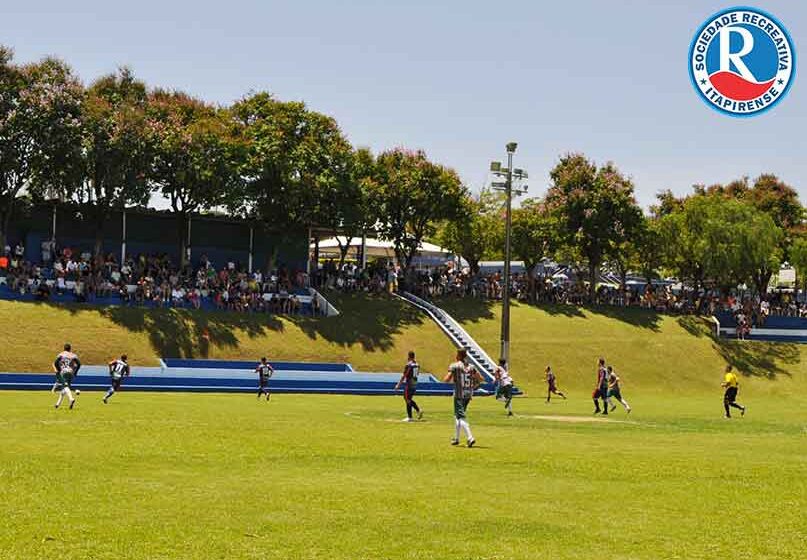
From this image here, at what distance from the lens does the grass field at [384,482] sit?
12508 mm

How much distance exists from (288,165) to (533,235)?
18826 millimetres

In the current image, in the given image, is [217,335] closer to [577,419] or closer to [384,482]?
[577,419]

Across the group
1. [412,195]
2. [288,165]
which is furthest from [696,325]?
[288,165]

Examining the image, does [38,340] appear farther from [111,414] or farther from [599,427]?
[599,427]

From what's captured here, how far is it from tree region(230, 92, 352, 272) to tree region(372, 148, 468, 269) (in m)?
4.49

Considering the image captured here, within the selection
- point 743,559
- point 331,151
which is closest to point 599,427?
point 743,559

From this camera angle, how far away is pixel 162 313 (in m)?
56.9

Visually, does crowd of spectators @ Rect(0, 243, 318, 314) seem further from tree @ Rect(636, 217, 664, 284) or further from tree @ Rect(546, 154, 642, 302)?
tree @ Rect(636, 217, 664, 284)

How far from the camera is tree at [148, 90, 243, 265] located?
59.5m

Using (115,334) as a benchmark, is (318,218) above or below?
above

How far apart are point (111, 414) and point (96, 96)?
3378 centimetres

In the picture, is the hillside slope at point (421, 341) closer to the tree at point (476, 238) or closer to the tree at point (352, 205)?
the tree at point (352, 205)

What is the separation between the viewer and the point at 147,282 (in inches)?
2270

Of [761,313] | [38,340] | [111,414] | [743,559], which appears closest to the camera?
[743,559]
